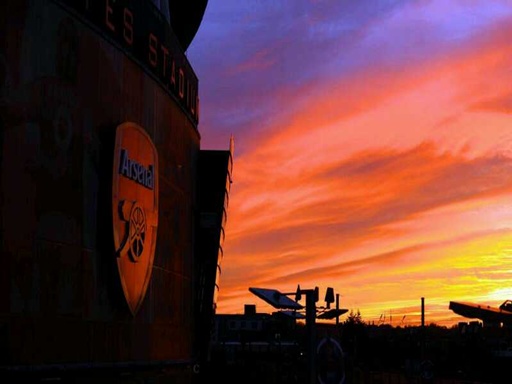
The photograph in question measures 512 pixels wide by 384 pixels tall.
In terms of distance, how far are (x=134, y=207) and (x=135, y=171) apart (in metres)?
0.76

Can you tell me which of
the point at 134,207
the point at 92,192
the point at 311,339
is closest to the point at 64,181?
the point at 92,192

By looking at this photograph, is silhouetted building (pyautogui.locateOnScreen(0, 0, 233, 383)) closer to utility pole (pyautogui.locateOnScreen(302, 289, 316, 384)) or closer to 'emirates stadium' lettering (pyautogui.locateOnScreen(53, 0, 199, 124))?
'emirates stadium' lettering (pyautogui.locateOnScreen(53, 0, 199, 124))

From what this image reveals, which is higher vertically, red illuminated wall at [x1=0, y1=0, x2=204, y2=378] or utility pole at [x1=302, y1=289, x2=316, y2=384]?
red illuminated wall at [x1=0, y1=0, x2=204, y2=378]

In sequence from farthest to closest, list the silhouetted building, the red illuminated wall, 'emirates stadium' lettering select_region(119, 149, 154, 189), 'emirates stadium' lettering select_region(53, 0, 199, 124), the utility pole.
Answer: the utility pole
'emirates stadium' lettering select_region(119, 149, 154, 189)
'emirates stadium' lettering select_region(53, 0, 199, 124)
the silhouetted building
the red illuminated wall

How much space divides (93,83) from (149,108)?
3.93 m

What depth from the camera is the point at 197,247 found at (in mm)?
27047

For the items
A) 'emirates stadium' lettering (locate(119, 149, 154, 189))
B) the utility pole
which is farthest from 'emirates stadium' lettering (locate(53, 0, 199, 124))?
the utility pole

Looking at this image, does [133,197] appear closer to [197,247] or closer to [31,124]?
[31,124]

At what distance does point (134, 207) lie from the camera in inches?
712

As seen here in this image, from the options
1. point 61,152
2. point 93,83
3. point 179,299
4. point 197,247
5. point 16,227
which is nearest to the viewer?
point 16,227

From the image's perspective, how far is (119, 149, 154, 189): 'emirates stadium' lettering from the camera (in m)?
17.3

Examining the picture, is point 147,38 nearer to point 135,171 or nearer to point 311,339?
point 135,171

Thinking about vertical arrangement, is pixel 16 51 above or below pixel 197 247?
above

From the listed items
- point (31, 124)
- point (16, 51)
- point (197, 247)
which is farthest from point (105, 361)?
point (197, 247)
